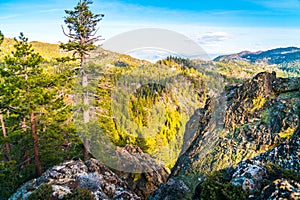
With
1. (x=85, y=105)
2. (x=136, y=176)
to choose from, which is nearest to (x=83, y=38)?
(x=85, y=105)

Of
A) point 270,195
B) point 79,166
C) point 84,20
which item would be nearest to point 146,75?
point 84,20

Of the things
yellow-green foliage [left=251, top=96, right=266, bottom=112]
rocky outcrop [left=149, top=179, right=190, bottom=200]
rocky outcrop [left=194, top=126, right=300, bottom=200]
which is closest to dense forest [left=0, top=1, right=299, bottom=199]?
yellow-green foliage [left=251, top=96, right=266, bottom=112]

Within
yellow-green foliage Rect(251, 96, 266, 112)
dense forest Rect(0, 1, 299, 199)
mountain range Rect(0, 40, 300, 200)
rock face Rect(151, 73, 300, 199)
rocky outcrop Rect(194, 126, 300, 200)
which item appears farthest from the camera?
dense forest Rect(0, 1, 299, 199)

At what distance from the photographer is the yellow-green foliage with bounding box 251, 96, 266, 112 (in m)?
9.39

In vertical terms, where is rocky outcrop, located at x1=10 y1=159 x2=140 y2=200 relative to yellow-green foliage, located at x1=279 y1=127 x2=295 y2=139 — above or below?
below

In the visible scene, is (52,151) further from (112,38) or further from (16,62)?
(112,38)

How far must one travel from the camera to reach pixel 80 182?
9281mm

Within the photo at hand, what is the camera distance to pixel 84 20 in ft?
61.0

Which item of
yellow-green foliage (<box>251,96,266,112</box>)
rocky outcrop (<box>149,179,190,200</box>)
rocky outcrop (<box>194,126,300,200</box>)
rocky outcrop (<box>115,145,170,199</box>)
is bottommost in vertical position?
rocky outcrop (<box>115,145,170,199</box>)

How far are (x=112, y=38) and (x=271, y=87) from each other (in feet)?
34.2

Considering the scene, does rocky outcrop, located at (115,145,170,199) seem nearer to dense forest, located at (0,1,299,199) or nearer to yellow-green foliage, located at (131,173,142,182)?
yellow-green foliage, located at (131,173,142,182)

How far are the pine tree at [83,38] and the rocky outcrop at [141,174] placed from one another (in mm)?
4076

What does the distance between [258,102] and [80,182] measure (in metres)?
7.55

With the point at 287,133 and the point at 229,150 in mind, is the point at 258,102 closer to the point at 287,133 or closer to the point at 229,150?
the point at 287,133
